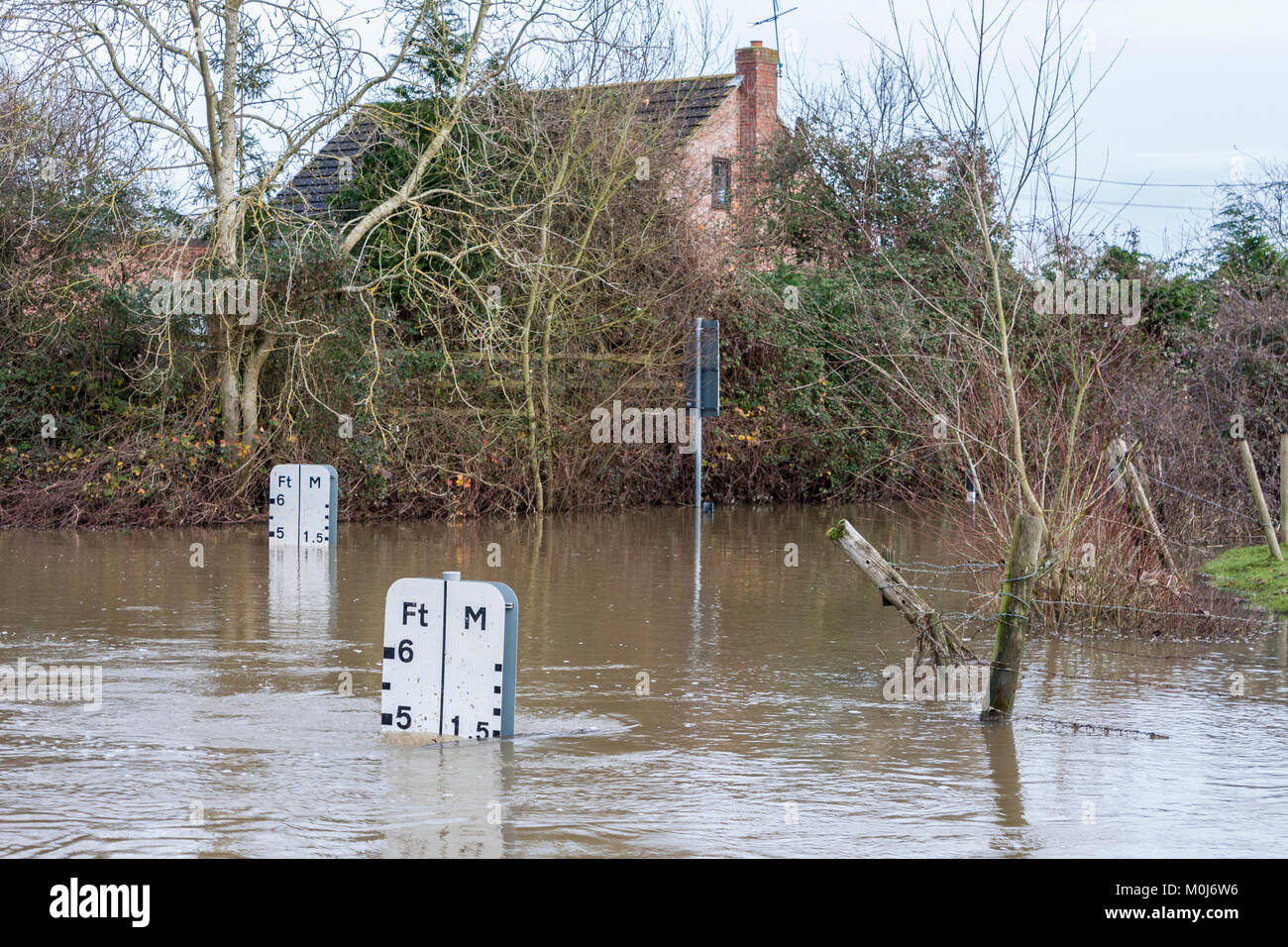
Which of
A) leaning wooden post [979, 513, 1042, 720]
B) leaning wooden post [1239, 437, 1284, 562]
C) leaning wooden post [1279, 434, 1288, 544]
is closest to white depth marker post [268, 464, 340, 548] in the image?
leaning wooden post [1239, 437, 1284, 562]

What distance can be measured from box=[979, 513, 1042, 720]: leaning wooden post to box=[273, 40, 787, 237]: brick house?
47.6ft

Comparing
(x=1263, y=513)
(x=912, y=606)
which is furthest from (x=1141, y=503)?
(x=912, y=606)

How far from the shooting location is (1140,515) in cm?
1295

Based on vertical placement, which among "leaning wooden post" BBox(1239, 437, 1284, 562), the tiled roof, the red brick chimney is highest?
the red brick chimney

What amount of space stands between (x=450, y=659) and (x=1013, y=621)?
313 centimetres

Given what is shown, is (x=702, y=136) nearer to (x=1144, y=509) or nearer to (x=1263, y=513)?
(x=1263, y=513)

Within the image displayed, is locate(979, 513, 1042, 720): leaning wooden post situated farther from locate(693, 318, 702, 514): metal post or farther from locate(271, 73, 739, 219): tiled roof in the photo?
locate(271, 73, 739, 219): tiled roof

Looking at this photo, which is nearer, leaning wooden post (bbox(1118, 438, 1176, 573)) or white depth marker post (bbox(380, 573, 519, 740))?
white depth marker post (bbox(380, 573, 519, 740))

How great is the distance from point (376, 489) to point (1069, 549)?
12.0 metres

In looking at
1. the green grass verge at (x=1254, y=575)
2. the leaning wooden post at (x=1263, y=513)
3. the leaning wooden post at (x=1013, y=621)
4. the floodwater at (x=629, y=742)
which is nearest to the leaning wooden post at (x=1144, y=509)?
the green grass verge at (x=1254, y=575)

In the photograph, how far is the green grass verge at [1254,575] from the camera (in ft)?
44.7

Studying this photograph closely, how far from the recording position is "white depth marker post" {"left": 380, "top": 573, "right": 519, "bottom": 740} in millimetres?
7547

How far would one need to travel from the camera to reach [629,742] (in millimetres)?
7805
